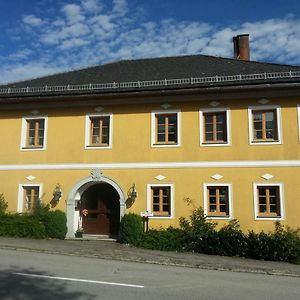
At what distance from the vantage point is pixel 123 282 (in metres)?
8.99

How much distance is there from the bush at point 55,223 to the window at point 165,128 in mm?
4981

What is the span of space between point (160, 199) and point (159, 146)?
220cm

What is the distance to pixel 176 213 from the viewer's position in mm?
16859

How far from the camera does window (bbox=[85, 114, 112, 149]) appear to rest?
1827 centimetres

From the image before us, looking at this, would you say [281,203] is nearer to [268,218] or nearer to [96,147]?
[268,218]

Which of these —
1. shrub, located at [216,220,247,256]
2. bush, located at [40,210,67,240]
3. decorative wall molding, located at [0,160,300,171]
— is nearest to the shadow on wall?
shrub, located at [216,220,247,256]

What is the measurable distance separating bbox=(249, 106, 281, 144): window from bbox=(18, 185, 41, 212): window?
9.46 m

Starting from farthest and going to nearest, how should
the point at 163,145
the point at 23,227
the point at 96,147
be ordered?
the point at 96,147, the point at 163,145, the point at 23,227

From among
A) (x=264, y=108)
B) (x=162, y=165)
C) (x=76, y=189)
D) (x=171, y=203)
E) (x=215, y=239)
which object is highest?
(x=264, y=108)

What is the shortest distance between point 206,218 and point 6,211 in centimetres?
873

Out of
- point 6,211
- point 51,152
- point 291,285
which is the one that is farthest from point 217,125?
point 6,211

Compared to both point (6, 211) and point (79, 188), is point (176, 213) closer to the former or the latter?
point (79, 188)

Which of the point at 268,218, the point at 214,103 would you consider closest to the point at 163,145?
the point at 214,103

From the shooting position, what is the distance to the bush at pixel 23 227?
56.3 feet
